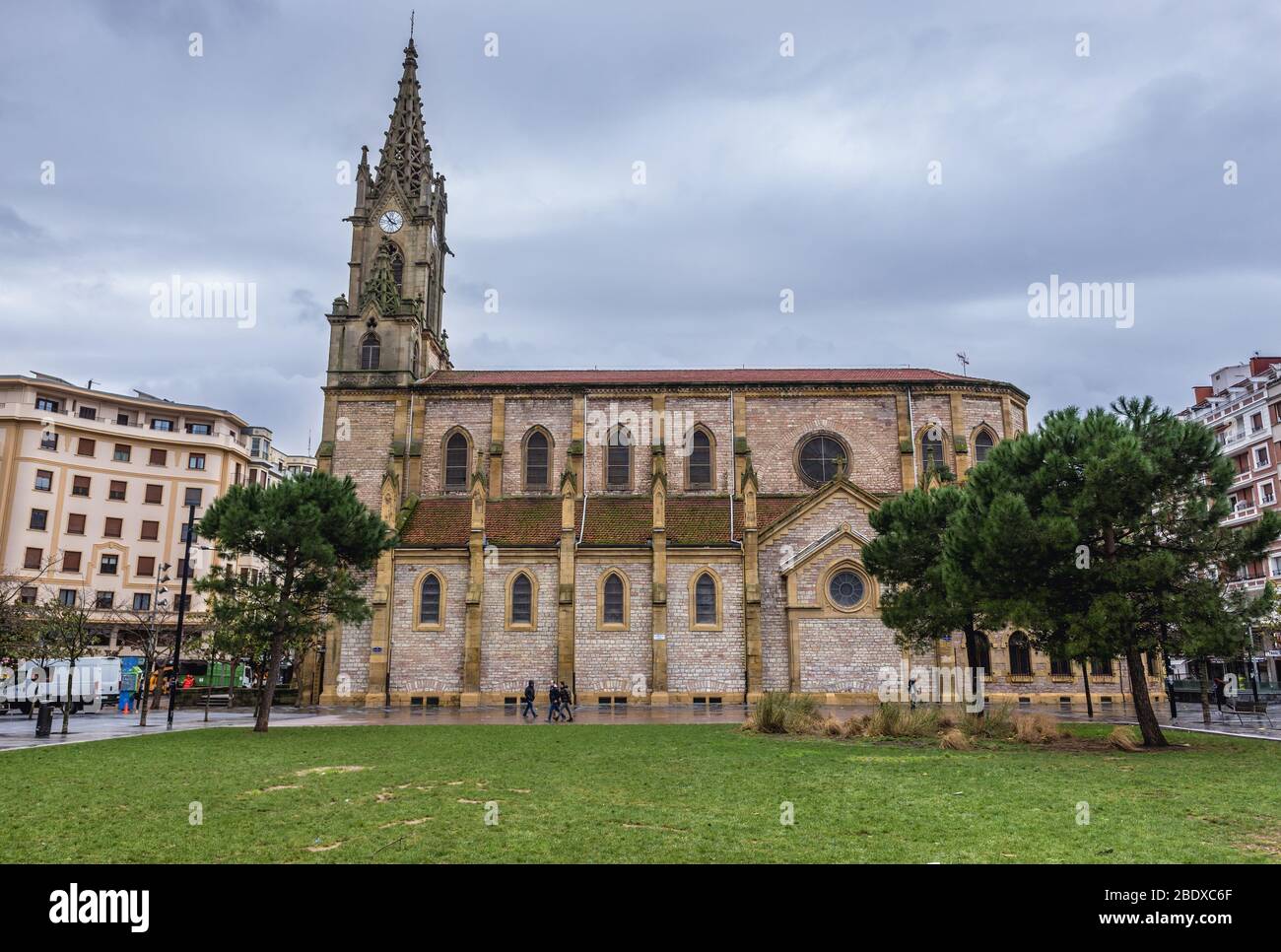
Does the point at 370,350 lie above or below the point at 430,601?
above

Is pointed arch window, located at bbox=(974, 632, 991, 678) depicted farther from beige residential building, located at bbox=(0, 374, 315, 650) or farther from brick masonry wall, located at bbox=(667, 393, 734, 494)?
beige residential building, located at bbox=(0, 374, 315, 650)

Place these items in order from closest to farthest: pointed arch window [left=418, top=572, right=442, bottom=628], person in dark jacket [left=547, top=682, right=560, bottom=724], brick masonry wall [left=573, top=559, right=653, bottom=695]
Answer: person in dark jacket [left=547, top=682, right=560, bottom=724] < brick masonry wall [left=573, top=559, right=653, bottom=695] < pointed arch window [left=418, top=572, right=442, bottom=628]

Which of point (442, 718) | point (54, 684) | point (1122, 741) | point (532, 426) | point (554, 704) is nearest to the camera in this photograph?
point (1122, 741)

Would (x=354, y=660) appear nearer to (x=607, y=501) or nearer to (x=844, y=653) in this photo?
(x=607, y=501)

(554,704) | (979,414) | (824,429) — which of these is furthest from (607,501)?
(979,414)

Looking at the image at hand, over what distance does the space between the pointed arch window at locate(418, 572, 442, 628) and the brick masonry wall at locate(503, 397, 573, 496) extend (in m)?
6.93

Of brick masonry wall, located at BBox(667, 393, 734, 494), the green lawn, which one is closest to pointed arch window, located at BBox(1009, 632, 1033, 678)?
brick masonry wall, located at BBox(667, 393, 734, 494)

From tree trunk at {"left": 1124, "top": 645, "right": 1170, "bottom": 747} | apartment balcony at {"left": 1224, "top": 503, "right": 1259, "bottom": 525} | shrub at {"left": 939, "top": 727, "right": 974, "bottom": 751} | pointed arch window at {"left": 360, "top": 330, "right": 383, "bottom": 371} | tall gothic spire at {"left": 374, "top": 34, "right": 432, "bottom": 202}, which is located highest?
tall gothic spire at {"left": 374, "top": 34, "right": 432, "bottom": 202}

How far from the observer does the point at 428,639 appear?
37.4 meters

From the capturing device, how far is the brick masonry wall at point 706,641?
36219 millimetres

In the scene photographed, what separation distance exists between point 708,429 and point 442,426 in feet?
44.9

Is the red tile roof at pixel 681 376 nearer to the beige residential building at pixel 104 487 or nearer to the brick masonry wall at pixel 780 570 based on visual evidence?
the brick masonry wall at pixel 780 570

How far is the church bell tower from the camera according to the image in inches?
1746
